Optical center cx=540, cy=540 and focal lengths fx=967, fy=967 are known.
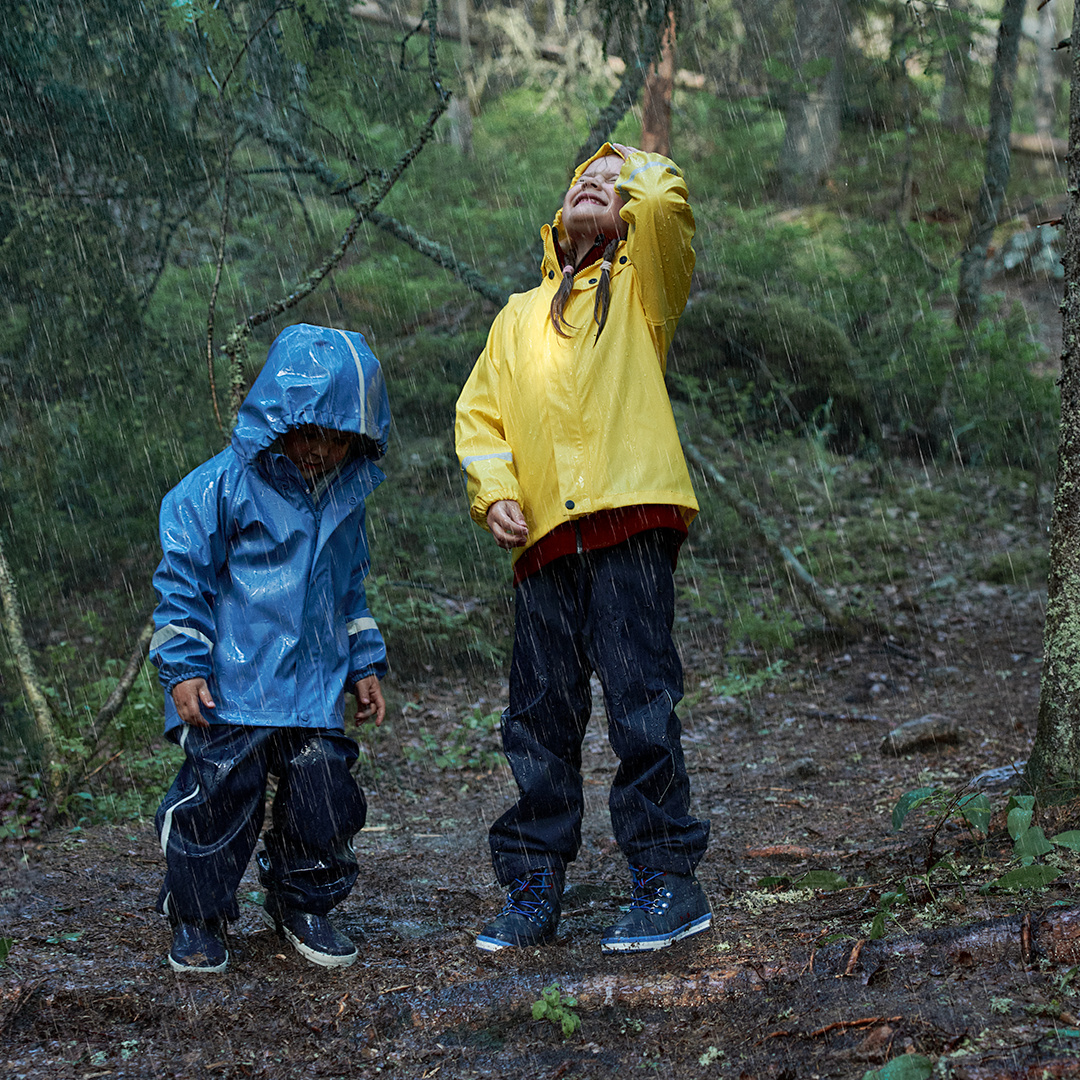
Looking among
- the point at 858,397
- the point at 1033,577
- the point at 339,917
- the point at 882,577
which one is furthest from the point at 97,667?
the point at 858,397

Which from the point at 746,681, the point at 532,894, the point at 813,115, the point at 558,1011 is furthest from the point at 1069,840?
the point at 813,115

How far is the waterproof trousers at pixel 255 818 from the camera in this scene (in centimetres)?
276

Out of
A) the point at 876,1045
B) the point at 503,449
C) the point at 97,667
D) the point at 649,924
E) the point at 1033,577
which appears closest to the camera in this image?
the point at 876,1045

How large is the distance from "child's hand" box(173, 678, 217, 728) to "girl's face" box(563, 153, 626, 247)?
5.99 ft

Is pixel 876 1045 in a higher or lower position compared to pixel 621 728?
lower

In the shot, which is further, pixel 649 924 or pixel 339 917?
pixel 339 917

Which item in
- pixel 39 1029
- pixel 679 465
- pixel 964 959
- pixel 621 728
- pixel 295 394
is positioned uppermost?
pixel 295 394

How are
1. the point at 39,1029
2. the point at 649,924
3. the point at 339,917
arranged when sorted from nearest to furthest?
the point at 39,1029 < the point at 649,924 < the point at 339,917

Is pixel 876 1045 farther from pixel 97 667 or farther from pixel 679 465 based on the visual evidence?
pixel 97 667

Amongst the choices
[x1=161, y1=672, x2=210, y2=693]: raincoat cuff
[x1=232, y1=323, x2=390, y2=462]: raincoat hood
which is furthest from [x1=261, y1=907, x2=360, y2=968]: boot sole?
[x1=232, y1=323, x2=390, y2=462]: raincoat hood

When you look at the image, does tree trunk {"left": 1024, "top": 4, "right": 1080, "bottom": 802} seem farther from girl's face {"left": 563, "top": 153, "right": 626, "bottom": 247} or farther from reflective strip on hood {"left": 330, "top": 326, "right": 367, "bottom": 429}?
reflective strip on hood {"left": 330, "top": 326, "right": 367, "bottom": 429}

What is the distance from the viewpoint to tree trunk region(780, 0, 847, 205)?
14672mm

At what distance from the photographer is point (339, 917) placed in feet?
11.2

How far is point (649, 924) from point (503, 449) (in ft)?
4.87
